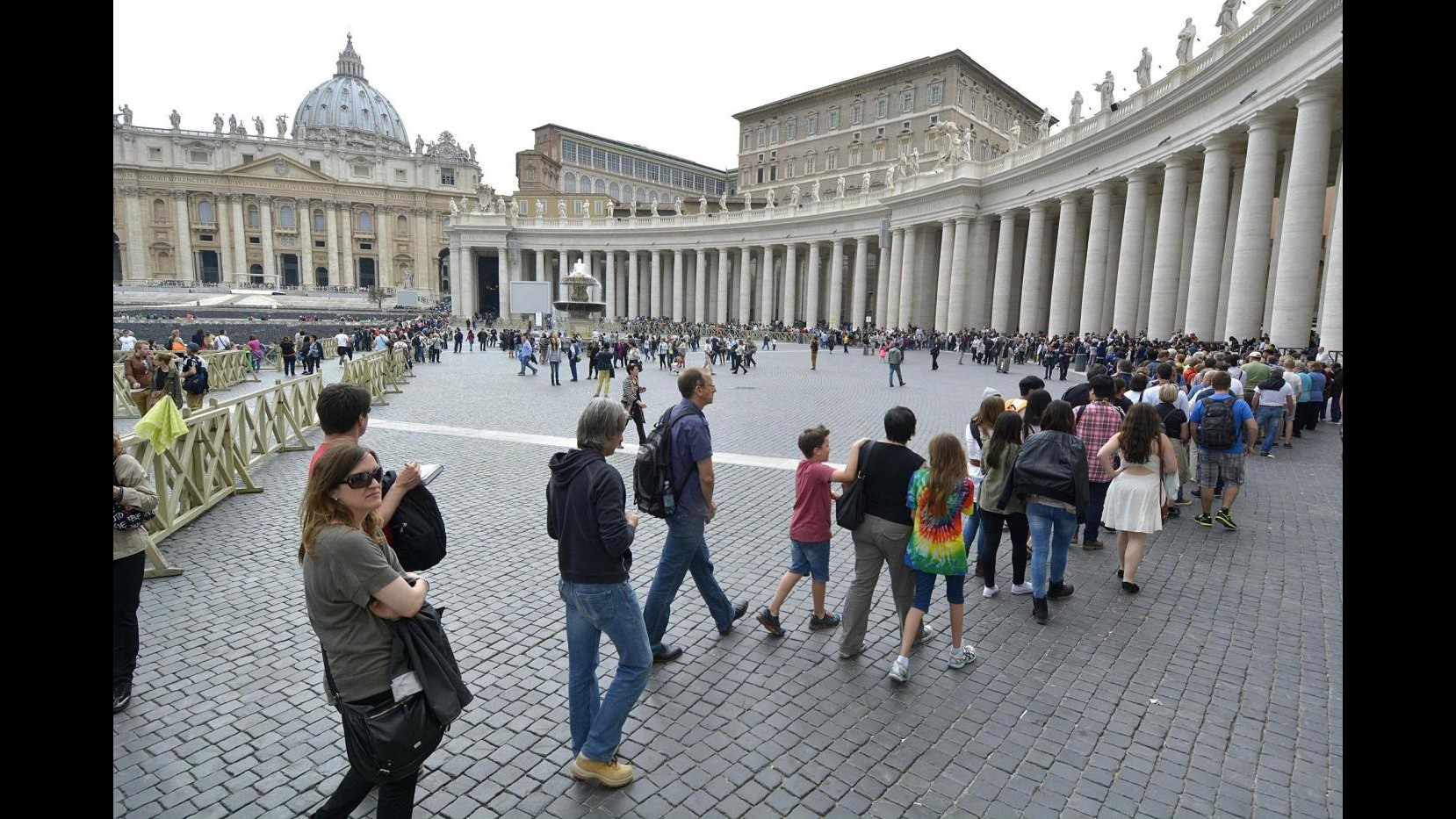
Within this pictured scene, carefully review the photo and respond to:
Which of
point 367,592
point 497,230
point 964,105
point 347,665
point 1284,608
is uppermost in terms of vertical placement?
point 964,105

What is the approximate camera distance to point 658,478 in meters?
4.45

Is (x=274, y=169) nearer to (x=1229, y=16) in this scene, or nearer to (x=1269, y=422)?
(x=1229, y=16)

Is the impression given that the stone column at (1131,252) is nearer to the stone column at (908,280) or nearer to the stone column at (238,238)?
the stone column at (908,280)

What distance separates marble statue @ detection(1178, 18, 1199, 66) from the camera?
2384 centimetres

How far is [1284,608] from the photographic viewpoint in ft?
18.6

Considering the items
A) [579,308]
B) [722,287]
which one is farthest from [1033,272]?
[722,287]

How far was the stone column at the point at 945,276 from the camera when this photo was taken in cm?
4025

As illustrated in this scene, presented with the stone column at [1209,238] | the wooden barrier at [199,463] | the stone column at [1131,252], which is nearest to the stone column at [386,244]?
the stone column at [1131,252]

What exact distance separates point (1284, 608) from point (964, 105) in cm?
6564

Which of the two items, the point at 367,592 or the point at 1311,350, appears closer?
the point at 367,592

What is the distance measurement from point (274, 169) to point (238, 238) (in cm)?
902
